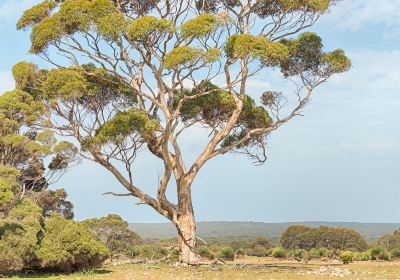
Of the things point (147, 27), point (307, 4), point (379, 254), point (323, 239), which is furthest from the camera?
point (323, 239)

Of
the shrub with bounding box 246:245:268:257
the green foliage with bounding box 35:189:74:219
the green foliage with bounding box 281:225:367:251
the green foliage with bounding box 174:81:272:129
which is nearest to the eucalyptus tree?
the green foliage with bounding box 35:189:74:219

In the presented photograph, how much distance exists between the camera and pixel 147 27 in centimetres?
2630

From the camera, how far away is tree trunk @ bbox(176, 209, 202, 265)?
94.4ft

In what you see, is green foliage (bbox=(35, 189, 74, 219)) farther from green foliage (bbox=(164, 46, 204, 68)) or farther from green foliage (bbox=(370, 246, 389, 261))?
green foliage (bbox=(370, 246, 389, 261))

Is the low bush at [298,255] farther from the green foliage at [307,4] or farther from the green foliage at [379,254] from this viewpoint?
the green foliage at [307,4]

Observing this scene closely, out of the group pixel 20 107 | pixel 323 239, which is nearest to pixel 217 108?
pixel 20 107

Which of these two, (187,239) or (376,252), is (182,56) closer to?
(187,239)

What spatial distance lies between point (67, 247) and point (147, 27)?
10.4 meters

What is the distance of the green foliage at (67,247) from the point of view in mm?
22484

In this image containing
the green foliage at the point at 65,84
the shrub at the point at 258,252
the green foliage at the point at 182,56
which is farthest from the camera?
the shrub at the point at 258,252

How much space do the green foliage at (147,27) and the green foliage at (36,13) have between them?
5.67 metres

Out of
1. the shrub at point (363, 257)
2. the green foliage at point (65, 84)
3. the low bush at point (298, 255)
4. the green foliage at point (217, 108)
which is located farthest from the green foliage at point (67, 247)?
the shrub at point (363, 257)

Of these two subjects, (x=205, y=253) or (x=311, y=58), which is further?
(x=205, y=253)

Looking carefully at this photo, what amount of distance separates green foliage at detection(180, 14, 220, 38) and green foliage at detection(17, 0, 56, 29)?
773 centimetres
